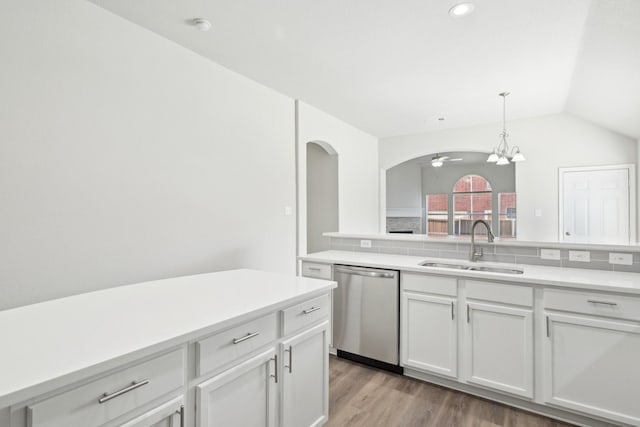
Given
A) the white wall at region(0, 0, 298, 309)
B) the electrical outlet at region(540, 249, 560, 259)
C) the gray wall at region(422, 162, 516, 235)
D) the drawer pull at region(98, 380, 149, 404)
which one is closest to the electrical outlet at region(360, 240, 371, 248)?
the white wall at region(0, 0, 298, 309)

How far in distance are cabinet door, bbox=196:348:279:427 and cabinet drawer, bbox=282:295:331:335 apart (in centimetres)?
14

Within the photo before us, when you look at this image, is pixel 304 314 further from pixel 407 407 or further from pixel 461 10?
pixel 461 10

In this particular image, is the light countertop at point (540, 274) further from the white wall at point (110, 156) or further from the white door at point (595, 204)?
the white door at point (595, 204)

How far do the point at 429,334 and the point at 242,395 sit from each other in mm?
1541

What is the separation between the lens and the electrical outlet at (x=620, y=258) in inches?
85.0

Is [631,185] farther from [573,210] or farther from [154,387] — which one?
[154,387]

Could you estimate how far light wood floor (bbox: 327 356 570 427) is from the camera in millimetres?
2031

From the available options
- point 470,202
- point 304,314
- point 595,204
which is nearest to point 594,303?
point 304,314

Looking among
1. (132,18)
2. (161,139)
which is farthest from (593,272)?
(132,18)

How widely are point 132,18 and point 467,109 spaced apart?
392 cm

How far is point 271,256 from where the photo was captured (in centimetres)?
359

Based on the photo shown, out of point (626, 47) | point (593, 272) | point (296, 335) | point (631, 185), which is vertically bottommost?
point (296, 335)

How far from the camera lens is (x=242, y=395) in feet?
4.39

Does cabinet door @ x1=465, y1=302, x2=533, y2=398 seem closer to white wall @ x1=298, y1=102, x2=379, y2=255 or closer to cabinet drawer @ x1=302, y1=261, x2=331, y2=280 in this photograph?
cabinet drawer @ x1=302, y1=261, x2=331, y2=280
